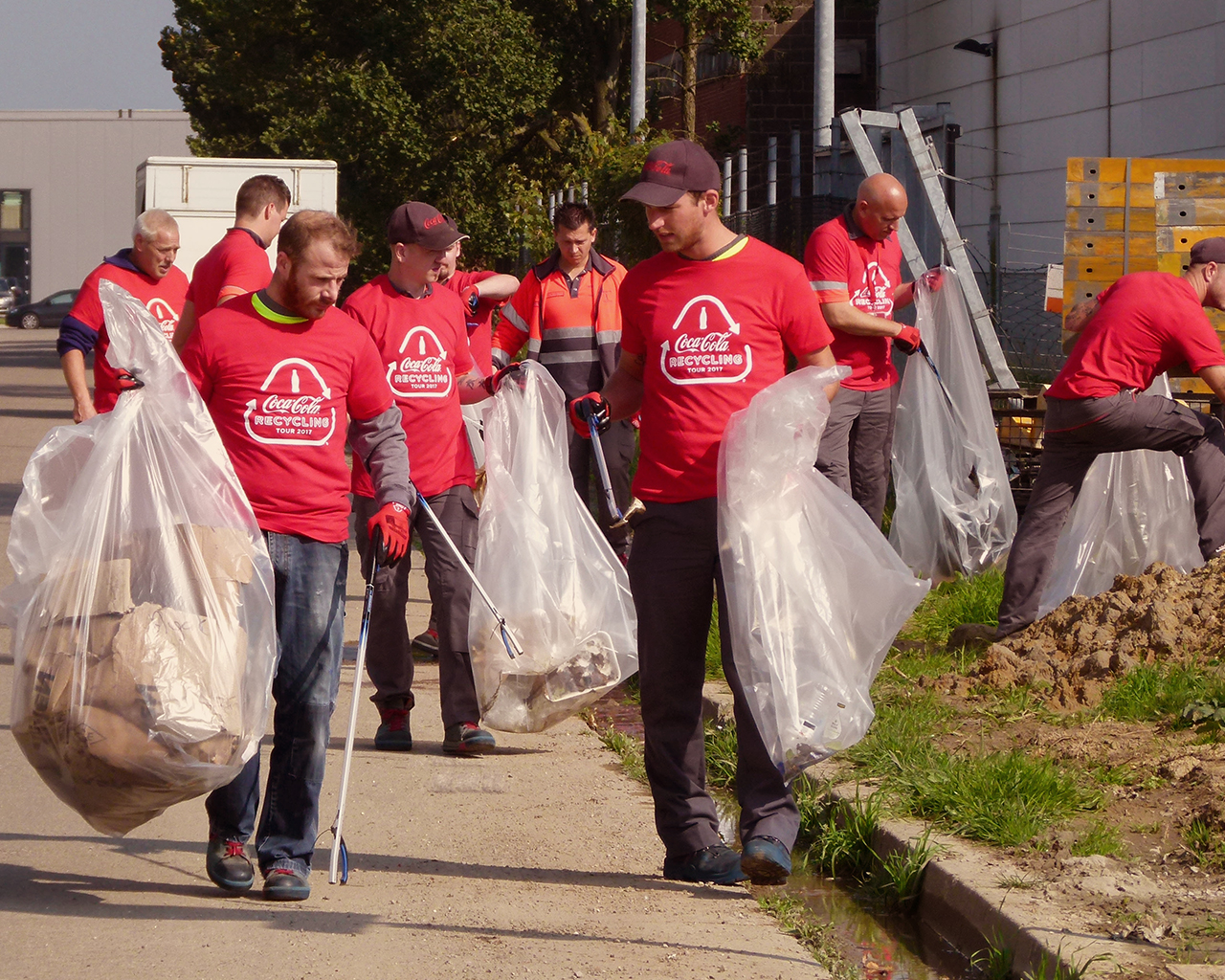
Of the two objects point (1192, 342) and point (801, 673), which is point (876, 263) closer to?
point (1192, 342)

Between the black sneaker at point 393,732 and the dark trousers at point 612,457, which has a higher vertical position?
the dark trousers at point 612,457

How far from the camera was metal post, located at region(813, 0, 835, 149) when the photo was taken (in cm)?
1165

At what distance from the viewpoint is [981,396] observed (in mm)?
8078

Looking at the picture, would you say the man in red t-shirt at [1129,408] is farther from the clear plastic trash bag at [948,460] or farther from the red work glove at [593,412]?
the red work glove at [593,412]

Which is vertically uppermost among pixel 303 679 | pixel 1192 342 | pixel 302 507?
pixel 1192 342

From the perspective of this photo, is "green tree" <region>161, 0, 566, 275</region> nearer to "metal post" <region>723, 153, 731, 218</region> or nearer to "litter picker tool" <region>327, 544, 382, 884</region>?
"metal post" <region>723, 153, 731, 218</region>

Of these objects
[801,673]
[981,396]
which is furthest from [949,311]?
[801,673]

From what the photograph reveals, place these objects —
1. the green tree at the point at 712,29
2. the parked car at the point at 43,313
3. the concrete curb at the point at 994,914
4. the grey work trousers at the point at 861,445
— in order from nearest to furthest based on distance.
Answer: the concrete curb at the point at 994,914 → the grey work trousers at the point at 861,445 → the green tree at the point at 712,29 → the parked car at the point at 43,313

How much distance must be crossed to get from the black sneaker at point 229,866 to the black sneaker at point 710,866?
3.92ft

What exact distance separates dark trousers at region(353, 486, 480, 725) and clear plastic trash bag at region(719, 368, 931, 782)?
197cm

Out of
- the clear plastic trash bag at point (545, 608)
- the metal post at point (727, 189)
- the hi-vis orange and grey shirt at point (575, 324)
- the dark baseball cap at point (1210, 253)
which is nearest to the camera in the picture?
the clear plastic trash bag at point (545, 608)

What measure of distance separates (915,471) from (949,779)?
341cm

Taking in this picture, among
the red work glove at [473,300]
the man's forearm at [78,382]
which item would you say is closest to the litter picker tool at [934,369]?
the red work glove at [473,300]

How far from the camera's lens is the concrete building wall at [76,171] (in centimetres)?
8281
